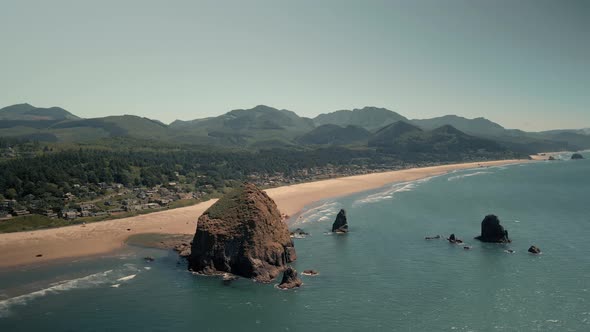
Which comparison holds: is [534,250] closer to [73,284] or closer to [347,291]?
[347,291]

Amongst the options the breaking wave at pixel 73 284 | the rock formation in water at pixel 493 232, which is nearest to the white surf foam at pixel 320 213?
the rock formation in water at pixel 493 232

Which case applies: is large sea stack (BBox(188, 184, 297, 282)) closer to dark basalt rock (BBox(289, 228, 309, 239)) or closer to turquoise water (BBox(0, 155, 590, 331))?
turquoise water (BBox(0, 155, 590, 331))

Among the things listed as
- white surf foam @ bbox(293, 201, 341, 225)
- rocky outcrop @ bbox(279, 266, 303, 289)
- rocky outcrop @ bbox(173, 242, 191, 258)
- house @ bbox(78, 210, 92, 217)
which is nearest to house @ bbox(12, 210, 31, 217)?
house @ bbox(78, 210, 92, 217)

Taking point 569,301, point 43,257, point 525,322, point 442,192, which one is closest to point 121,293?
point 43,257

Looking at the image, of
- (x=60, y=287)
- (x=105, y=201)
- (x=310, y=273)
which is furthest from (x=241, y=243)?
(x=105, y=201)

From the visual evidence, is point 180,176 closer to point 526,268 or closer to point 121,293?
point 121,293

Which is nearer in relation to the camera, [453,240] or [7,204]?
[453,240]

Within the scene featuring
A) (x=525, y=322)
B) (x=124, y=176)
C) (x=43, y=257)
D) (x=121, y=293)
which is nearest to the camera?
(x=525, y=322)
